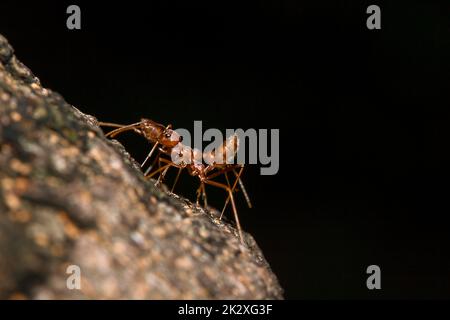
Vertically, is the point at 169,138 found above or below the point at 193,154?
above

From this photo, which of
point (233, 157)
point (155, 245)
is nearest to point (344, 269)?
point (233, 157)

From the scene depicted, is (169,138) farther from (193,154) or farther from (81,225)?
(81,225)

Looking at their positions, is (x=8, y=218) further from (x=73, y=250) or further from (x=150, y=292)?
(x=150, y=292)

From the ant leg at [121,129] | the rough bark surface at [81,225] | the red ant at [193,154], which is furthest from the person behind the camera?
the red ant at [193,154]

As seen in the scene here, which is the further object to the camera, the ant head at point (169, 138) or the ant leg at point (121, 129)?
the ant head at point (169, 138)

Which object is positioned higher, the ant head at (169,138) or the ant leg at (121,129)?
the ant leg at (121,129)

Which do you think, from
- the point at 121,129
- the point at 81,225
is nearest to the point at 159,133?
the point at 121,129

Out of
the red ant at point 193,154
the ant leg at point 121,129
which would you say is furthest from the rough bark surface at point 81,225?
the red ant at point 193,154

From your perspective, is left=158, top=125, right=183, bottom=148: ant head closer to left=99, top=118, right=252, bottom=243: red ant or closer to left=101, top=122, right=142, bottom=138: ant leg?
left=99, top=118, right=252, bottom=243: red ant

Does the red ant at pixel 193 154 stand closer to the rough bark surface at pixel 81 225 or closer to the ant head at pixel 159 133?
the ant head at pixel 159 133
